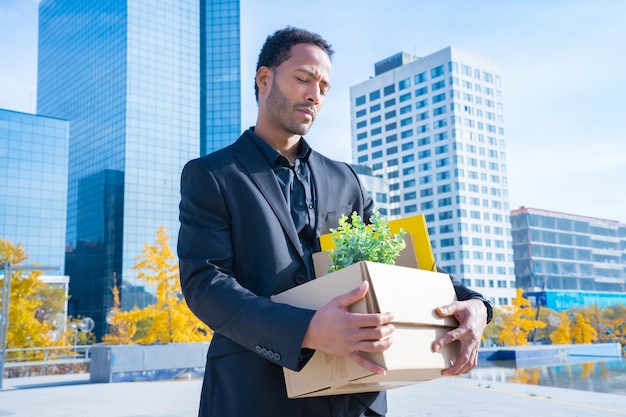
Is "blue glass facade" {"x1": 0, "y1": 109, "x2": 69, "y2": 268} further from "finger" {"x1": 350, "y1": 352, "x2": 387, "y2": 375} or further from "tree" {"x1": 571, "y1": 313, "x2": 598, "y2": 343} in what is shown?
"finger" {"x1": 350, "y1": 352, "x2": 387, "y2": 375}

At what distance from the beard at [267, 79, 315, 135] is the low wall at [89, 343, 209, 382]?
51.9ft

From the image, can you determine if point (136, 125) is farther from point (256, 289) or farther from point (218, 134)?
point (256, 289)

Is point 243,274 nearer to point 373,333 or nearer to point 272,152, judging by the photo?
point 272,152

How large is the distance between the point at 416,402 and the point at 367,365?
8.24 meters

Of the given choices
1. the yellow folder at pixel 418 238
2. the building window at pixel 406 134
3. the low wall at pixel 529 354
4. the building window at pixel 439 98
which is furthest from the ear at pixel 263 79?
the building window at pixel 406 134

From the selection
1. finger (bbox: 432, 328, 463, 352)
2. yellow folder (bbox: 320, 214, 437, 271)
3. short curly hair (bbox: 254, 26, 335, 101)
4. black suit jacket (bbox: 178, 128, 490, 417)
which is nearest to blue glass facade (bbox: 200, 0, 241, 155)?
short curly hair (bbox: 254, 26, 335, 101)

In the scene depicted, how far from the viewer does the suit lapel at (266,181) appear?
1.83 meters

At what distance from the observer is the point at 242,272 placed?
1798 millimetres

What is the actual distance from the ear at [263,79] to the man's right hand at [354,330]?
93 centimetres

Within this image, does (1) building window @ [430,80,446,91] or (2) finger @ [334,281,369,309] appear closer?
(2) finger @ [334,281,369,309]

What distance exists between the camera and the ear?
2010mm

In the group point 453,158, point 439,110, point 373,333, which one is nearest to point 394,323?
point 373,333

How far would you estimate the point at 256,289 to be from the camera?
177 centimetres

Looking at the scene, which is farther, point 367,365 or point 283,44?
point 283,44
